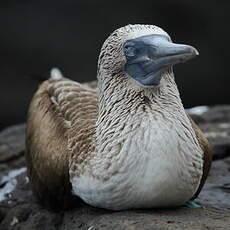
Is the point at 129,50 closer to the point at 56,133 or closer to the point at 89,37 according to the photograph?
the point at 56,133

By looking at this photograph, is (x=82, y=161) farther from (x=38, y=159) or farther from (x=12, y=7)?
(x=12, y=7)

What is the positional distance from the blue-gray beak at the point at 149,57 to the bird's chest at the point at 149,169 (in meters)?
0.29

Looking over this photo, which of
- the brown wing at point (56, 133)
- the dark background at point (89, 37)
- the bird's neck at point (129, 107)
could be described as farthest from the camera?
the dark background at point (89, 37)

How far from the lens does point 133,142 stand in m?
5.36

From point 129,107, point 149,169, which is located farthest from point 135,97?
point 149,169

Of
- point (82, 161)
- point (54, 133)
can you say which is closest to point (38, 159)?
point (54, 133)

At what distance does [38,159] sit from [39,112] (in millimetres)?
550

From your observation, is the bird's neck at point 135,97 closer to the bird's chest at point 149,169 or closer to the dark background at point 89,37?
the bird's chest at point 149,169

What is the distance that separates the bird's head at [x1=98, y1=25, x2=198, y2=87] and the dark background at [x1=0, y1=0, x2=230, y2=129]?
679cm

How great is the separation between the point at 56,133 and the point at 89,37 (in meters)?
7.15

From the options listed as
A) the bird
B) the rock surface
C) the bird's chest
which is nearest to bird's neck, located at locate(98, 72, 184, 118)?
the bird

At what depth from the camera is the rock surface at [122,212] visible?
17.3ft

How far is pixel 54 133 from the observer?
19.9 feet

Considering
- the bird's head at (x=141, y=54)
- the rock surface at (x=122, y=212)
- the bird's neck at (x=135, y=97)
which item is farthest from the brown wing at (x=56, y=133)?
the bird's head at (x=141, y=54)
